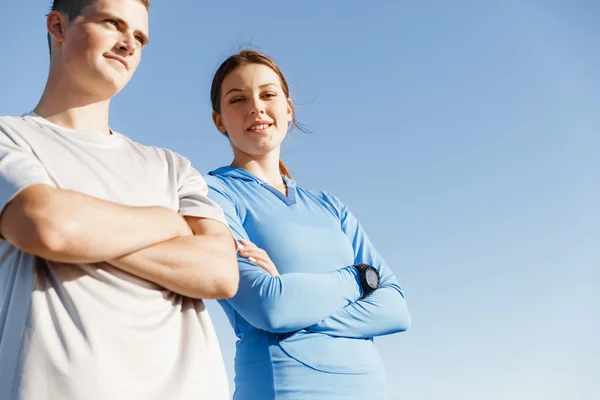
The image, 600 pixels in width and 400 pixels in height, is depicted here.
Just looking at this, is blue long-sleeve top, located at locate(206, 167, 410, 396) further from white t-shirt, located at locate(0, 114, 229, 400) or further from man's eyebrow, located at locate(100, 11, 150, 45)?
man's eyebrow, located at locate(100, 11, 150, 45)

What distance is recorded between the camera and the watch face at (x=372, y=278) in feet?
11.0

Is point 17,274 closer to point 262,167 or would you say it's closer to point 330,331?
point 330,331

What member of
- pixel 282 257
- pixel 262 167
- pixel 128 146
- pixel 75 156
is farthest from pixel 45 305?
pixel 262 167

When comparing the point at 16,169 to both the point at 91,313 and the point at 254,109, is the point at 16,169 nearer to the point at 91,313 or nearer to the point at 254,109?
the point at 91,313

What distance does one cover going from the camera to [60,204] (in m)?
1.99

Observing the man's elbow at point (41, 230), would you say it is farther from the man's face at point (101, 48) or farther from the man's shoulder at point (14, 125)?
the man's face at point (101, 48)

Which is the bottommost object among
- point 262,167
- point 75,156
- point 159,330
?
point 159,330

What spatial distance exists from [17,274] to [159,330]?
1.35 ft

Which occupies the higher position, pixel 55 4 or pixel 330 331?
pixel 55 4

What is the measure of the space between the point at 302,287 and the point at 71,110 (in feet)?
3.82

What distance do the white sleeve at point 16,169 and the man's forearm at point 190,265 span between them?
0.31 m

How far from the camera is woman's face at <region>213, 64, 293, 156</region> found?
3719 millimetres

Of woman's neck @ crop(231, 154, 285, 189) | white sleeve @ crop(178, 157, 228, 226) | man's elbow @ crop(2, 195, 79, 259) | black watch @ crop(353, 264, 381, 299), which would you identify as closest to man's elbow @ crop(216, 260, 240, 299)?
white sleeve @ crop(178, 157, 228, 226)

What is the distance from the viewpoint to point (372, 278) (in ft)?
11.1
